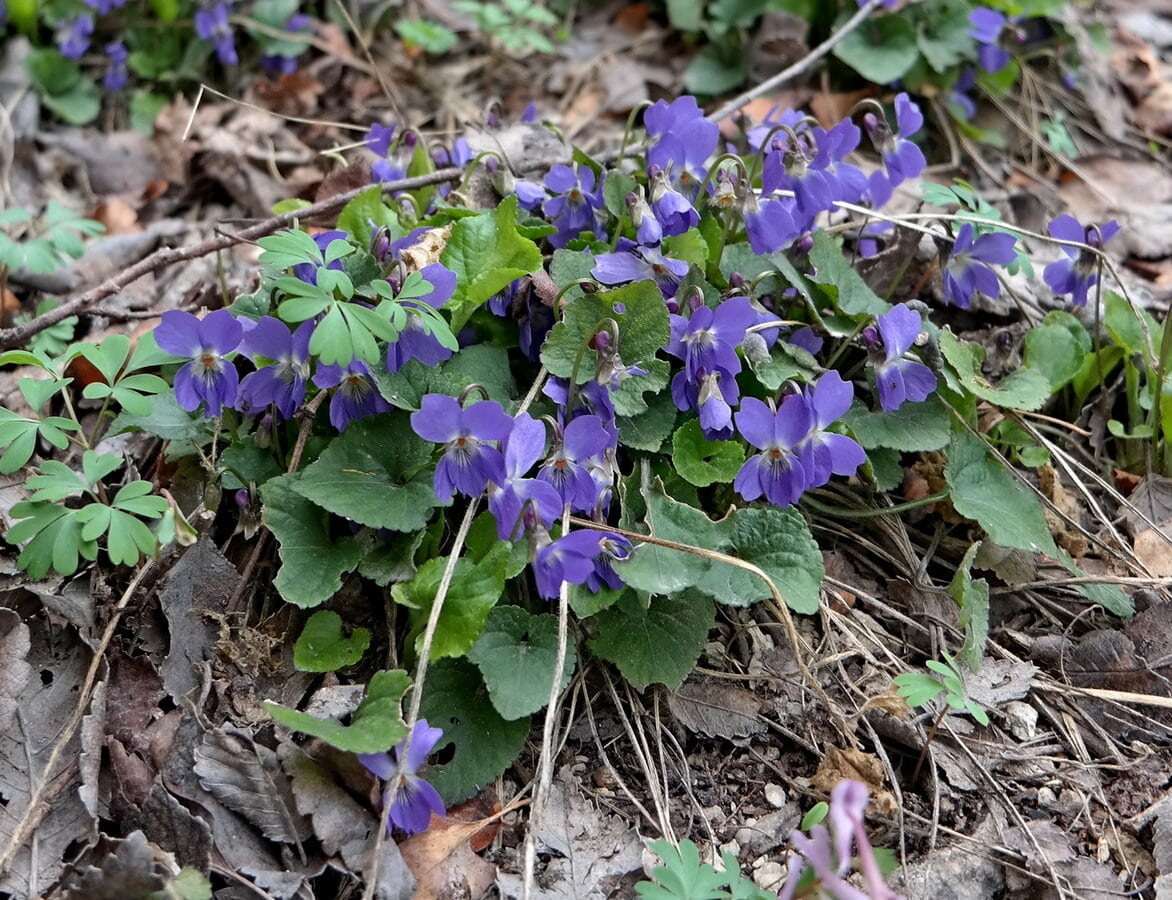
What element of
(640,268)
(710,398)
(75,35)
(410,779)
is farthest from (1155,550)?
(75,35)

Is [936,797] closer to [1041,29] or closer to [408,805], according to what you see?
[408,805]

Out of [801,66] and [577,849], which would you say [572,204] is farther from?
[577,849]

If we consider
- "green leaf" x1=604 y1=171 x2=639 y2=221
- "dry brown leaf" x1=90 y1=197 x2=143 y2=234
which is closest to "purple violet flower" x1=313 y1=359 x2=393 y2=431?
"green leaf" x1=604 y1=171 x2=639 y2=221

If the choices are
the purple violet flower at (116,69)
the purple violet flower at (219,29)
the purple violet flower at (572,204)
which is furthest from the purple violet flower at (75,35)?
the purple violet flower at (572,204)

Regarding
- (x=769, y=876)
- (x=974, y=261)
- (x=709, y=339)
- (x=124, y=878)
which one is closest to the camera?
(x=124, y=878)

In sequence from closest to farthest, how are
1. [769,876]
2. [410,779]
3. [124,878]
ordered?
1. [124,878]
2. [410,779]
3. [769,876]

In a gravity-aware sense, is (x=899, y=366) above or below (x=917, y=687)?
above

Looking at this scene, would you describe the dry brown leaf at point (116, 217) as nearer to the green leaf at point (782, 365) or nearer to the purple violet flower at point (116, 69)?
the purple violet flower at point (116, 69)
